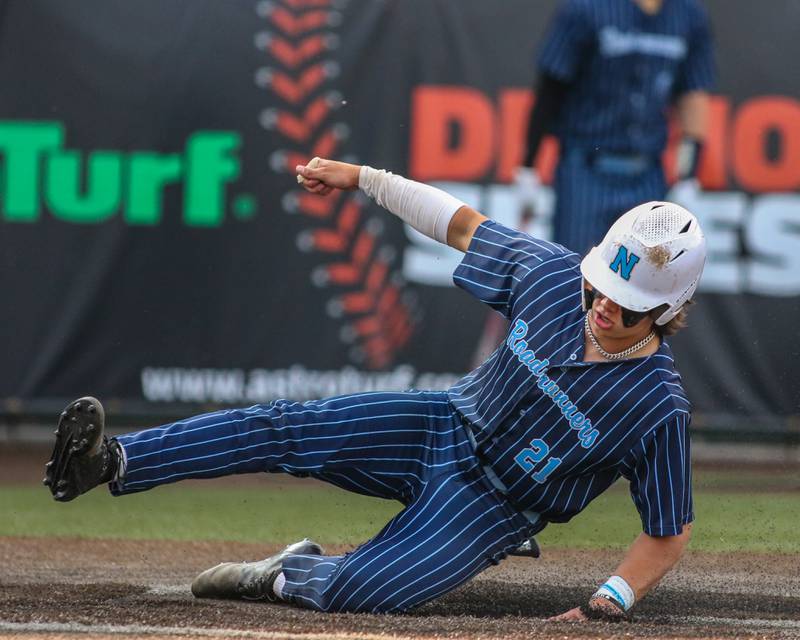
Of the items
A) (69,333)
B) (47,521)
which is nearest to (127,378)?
(69,333)

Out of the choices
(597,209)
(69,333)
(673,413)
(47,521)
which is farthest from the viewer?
(69,333)

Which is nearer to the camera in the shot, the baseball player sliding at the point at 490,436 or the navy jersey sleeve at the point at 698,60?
the baseball player sliding at the point at 490,436

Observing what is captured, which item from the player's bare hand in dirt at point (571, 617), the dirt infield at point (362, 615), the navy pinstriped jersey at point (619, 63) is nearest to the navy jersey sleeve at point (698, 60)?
the navy pinstriped jersey at point (619, 63)

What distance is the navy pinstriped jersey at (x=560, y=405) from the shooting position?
13.8 ft

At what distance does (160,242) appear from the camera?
27.7 feet

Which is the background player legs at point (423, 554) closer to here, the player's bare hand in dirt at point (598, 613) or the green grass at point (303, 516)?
the player's bare hand in dirt at point (598, 613)

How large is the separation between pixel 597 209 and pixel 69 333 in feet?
9.89

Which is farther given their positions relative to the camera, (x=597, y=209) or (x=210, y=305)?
(x=210, y=305)

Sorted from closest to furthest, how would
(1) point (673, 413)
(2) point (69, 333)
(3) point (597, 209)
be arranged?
(1) point (673, 413)
(3) point (597, 209)
(2) point (69, 333)

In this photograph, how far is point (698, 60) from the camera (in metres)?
8.05

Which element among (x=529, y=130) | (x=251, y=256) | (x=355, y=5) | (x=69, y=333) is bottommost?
(x=69, y=333)

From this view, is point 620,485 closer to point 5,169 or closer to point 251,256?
point 251,256

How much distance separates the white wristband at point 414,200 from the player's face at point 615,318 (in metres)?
0.55

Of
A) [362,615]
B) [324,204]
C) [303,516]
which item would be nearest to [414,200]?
[362,615]
